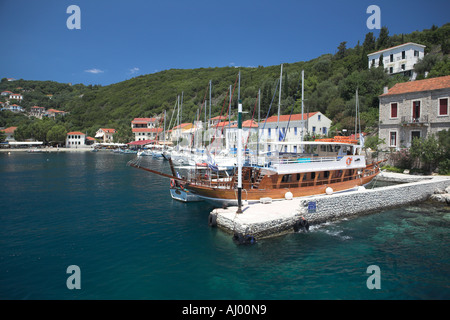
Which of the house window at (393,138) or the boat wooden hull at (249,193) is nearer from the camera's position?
the boat wooden hull at (249,193)

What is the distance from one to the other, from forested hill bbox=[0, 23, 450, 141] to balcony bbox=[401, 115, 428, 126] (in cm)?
1173

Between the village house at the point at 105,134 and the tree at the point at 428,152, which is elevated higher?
the village house at the point at 105,134

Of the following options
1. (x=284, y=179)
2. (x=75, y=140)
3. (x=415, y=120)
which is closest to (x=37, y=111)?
(x=75, y=140)

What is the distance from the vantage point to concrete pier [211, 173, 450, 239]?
47.9 ft

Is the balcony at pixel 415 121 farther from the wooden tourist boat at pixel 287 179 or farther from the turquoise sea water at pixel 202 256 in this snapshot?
the turquoise sea water at pixel 202 256

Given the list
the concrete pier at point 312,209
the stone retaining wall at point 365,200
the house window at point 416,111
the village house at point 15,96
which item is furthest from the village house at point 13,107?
the stone retaining wall at point 365,200

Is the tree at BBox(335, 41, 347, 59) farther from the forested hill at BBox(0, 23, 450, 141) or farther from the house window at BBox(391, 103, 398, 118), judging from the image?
the house window at BBox(391, 103, 398, 118)

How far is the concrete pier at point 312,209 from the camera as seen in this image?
14.6 meters

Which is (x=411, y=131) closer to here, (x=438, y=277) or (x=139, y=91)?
(x=438, y=277)

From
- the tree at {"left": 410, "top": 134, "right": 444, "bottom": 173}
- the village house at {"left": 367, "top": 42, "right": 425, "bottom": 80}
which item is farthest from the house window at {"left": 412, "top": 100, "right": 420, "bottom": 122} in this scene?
the village house at {"left": 367, "top": 42, "right": 425, "bottom": 80}

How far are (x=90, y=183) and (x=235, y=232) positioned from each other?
2451 centimetres

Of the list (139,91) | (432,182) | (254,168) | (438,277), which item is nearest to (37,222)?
(254,168)

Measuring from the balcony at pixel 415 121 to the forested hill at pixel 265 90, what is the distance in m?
11.7

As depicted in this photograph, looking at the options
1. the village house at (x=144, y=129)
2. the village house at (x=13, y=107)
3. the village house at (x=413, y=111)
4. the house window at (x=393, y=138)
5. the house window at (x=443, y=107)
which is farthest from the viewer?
the village house at (x=13, y=107)
